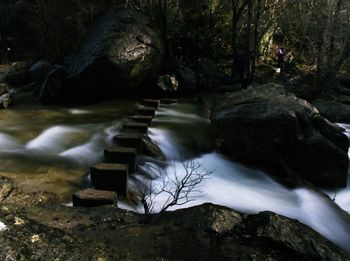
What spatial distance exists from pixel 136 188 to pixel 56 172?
3.79ft

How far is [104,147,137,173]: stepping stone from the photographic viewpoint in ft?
19.4

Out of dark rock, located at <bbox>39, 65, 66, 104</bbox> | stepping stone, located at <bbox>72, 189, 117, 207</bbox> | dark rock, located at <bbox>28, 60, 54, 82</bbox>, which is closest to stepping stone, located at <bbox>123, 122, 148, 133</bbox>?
dark rock, located at <bbox>39, 65, 66, 104</bbox>

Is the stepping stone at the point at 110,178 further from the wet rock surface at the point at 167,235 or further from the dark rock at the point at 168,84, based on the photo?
the dark rock at the point at 168,84

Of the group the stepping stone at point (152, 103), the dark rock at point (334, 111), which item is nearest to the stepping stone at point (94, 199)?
the stepping stone at point (152, 103)

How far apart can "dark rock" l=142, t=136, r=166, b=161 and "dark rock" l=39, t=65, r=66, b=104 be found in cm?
411

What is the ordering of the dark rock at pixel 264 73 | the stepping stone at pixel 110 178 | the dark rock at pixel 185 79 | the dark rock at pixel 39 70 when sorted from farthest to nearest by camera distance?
the dark rock at pixel 264 73 < the dark rock at pixel 39 70 < the dark rock at pixel 185 79 < the stepping stone at pixel 110 178

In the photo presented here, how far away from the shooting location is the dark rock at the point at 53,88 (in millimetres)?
10320

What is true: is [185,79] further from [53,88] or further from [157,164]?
[157,164]

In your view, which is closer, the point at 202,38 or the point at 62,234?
the point at 62,234

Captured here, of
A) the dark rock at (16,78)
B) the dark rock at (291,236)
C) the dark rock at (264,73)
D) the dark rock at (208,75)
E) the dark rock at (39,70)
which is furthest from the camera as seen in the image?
the dark rock at (264,73)

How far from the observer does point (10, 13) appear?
1847cm

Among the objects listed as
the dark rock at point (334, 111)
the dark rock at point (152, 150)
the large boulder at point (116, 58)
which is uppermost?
the large boulder at point (116, 58)

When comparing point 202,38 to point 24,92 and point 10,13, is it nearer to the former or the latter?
point 24,92

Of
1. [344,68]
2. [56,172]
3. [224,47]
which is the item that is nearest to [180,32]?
[224,47]
